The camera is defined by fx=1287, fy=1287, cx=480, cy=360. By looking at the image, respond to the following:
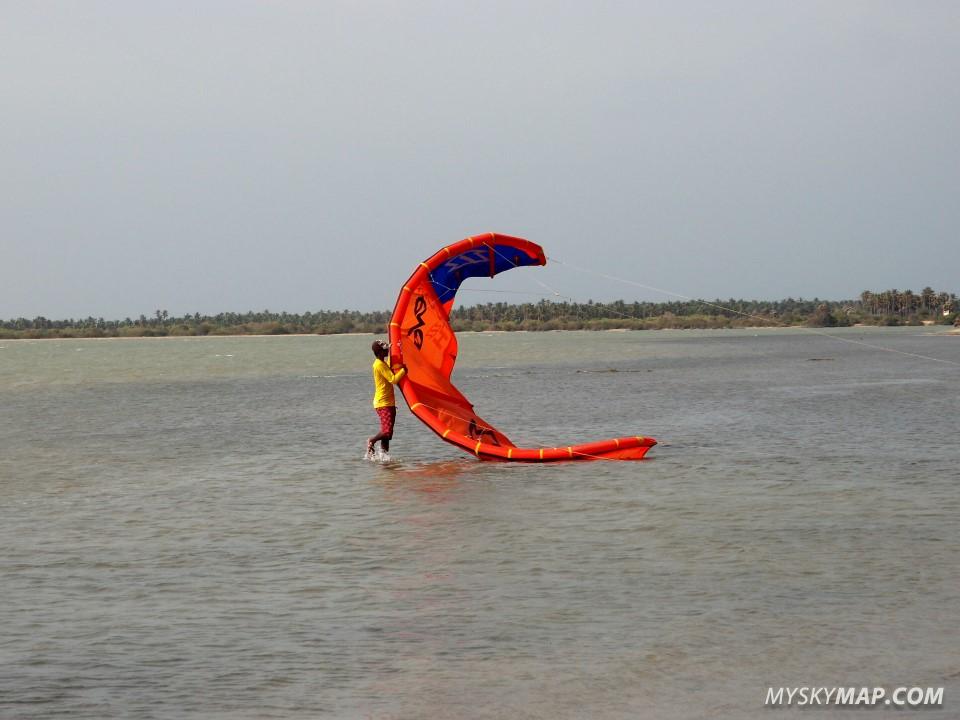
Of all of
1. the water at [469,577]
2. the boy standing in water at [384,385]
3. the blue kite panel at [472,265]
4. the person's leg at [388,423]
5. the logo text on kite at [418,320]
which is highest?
the blue kite panel at [472,265]

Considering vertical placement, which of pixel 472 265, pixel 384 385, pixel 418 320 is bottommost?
pixel 384 385

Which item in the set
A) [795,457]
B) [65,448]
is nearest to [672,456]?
[795,457]

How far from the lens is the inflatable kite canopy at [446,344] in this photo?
18109 millimetres

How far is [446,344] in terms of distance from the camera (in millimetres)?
18641

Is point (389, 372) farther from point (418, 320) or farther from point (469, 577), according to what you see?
point (469, 577)

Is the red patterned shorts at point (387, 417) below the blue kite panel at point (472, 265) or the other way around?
below

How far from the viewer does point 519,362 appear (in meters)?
67.9

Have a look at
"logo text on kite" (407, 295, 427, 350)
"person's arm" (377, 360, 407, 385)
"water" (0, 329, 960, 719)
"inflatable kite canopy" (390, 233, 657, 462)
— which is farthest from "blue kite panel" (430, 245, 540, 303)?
"water" (0, 329, 960, 719)

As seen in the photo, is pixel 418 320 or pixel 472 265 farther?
pixel 472 265

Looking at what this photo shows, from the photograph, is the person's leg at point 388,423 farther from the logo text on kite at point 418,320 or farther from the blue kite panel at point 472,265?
the blue kite panel at point 472,265

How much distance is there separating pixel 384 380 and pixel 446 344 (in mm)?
1114

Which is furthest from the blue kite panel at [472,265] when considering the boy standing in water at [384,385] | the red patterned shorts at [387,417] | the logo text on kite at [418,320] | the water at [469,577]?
the water at [469,577]

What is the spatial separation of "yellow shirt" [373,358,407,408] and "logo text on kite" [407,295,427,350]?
54 centimetres

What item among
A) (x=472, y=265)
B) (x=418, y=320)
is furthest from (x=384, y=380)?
(x=472, y=265)
